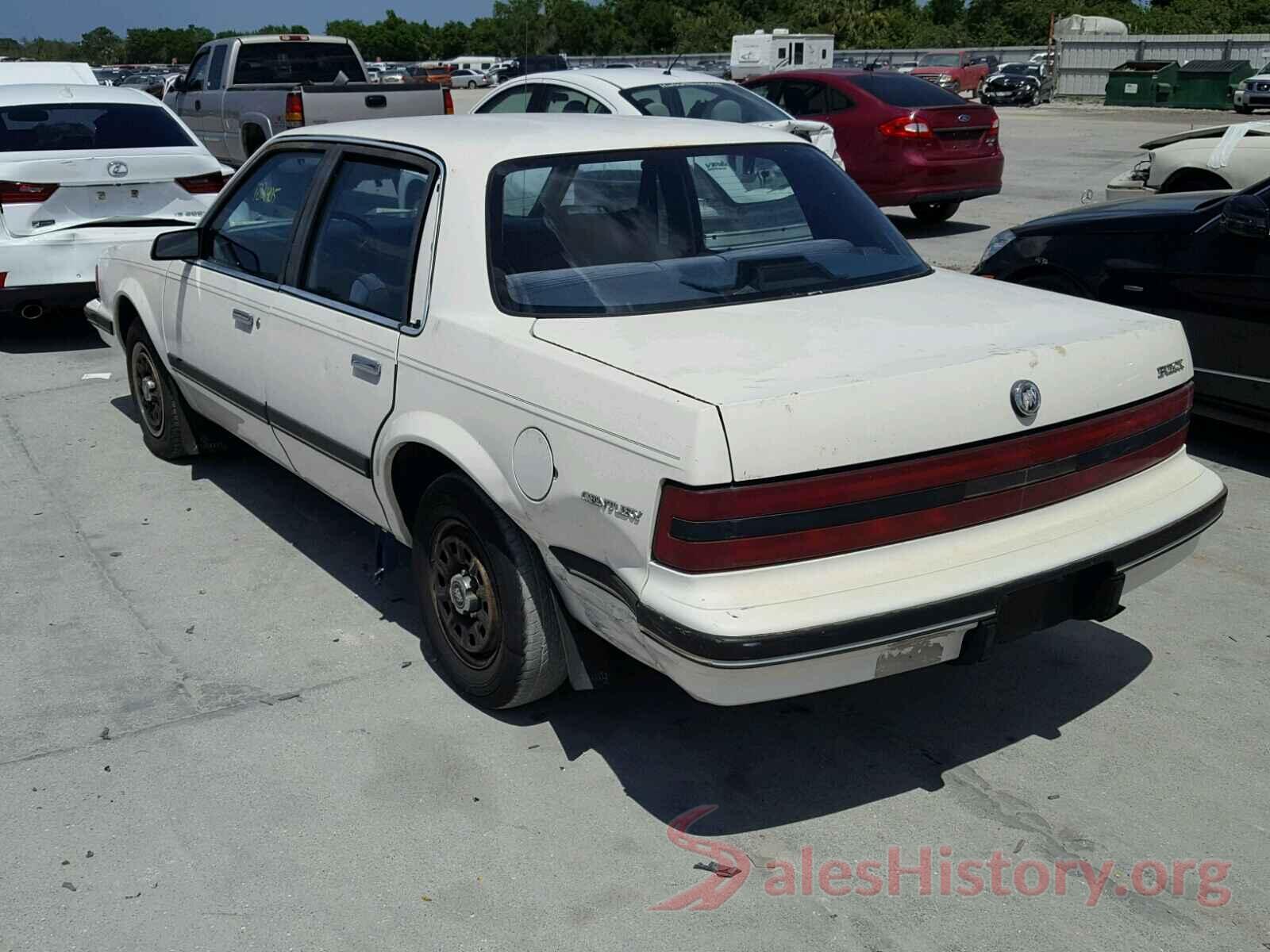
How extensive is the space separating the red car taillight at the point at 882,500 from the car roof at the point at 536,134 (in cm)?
158

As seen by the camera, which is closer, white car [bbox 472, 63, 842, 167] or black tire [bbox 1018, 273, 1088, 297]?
black tire [bbox 1018, 273, 1088, 297]

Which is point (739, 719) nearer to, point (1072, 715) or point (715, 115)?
point (1072, 715)

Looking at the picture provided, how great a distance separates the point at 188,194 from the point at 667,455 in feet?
22.0

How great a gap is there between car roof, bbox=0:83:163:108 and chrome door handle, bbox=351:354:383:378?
19.0 ft

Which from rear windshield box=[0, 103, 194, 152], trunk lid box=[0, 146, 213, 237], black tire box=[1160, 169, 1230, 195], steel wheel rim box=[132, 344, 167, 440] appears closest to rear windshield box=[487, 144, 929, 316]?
steel wheel rim box=[132, 344, 167, 440]

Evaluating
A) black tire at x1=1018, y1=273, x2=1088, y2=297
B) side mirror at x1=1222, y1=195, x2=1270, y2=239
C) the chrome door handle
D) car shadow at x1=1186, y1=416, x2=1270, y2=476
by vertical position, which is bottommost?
car shadow at x1=1186, y1=416, x2=1270, y2=476

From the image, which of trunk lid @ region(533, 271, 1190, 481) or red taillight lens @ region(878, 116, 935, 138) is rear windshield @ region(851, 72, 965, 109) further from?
trunk lid @ region(533, 271, 1190, 481)

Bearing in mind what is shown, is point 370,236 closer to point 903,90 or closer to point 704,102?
point 704,102

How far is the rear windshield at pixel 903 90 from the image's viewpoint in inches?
521

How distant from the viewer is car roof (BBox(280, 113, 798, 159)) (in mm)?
4098

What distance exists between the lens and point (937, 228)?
13.9m

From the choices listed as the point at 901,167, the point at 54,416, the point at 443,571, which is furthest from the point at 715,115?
the point at 443,571

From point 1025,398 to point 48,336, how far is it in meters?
8.04

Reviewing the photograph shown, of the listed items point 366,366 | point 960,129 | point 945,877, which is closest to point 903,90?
point 960,129
